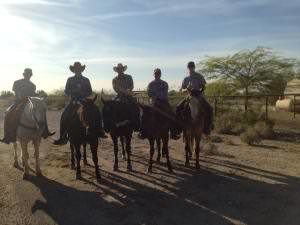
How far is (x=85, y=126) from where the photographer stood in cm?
1162

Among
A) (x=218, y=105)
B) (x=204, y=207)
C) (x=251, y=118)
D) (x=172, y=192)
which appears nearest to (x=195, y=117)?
(x=172, y=192)

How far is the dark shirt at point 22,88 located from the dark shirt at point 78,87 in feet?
4.39

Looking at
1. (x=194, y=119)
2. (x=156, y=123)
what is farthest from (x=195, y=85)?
(x=156, y=123)

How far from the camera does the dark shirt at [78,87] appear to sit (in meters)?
12.5

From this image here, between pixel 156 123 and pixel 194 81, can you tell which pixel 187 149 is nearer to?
pixel 156 123

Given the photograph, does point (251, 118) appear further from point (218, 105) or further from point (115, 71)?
point (115, 71)

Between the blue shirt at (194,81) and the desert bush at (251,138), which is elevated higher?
the blue shirt at (194,81)

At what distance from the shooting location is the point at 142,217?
344 inches

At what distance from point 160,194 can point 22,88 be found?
5.20 metres

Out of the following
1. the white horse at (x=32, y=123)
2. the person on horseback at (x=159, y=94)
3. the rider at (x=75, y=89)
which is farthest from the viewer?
the person on horseback at (x=159, y=94)

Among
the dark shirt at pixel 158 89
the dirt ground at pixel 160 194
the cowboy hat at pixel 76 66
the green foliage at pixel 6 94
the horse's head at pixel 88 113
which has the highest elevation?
the cowboy hat at pixel 76 66

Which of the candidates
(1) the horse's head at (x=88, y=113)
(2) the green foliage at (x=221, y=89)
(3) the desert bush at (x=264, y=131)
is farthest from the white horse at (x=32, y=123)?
(2) the green foliage at (x=221, y=89)

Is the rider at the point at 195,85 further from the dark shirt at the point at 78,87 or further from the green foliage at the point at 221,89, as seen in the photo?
the green foliage at the point at 221,89

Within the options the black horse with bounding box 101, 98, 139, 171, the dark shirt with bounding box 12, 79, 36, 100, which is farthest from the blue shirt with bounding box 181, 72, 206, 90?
the dark shirt with bounding box 12, 79, 36, 100
